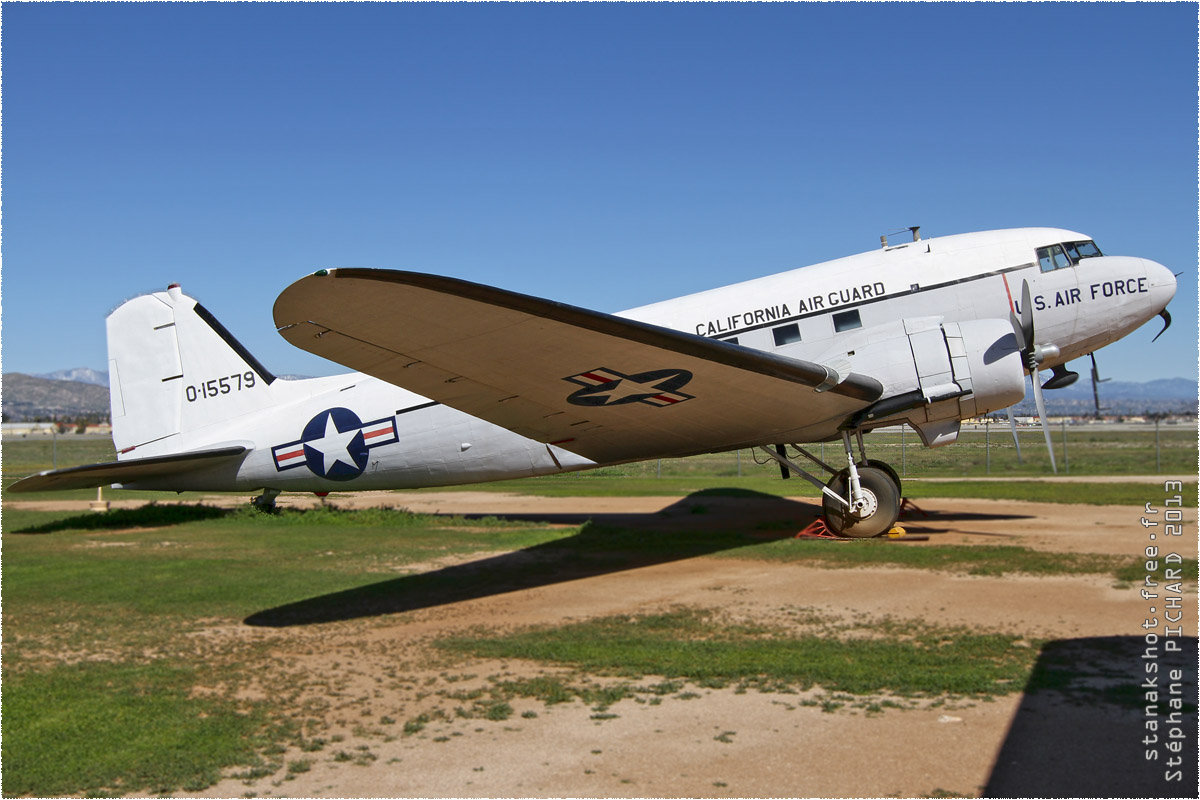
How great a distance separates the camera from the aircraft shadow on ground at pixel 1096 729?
4719mm

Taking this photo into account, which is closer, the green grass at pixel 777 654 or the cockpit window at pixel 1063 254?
the green grass at pixel 777 654

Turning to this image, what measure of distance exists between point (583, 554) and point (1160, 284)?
1006 centimetres

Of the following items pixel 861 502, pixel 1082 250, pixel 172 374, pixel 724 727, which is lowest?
pixel 724 727

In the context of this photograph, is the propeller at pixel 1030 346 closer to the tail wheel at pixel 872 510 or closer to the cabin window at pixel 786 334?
the tail wheel at pixel 872 510

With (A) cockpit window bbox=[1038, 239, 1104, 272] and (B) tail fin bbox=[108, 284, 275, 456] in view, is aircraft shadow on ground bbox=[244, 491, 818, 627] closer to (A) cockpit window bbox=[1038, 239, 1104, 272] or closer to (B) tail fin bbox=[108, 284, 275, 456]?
(B) tail fin bbox=[108, 284, 275, 456]

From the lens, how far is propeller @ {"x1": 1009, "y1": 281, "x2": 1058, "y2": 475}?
11.6 m

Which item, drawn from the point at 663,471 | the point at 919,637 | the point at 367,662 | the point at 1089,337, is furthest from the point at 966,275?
the point at 663,471

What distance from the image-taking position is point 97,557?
14.5 m

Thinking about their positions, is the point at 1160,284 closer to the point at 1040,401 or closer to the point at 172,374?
the point at 1040,401

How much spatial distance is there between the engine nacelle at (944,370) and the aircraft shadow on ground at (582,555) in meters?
4.12

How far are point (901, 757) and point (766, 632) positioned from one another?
11.0 ft

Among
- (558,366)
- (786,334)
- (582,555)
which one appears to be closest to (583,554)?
(582,555)

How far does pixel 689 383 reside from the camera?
30.4 feet

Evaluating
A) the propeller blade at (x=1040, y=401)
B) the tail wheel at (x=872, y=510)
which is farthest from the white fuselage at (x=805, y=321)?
the tail wheel at (x=872, y=510)
